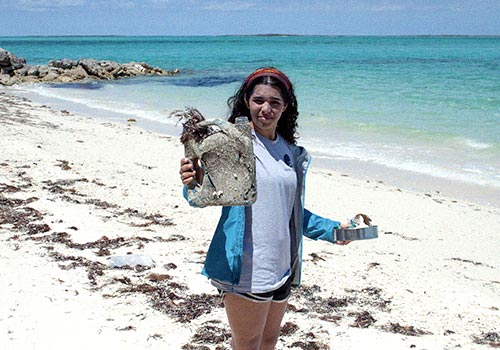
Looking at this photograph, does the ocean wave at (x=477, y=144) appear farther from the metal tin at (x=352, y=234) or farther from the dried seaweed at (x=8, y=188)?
the metal tin at (x=352, y=234)

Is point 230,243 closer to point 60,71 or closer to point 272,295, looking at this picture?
point 272,295

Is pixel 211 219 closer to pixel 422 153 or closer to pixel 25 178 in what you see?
pixel 25 178

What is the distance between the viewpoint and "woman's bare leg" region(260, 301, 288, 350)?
2680 mm

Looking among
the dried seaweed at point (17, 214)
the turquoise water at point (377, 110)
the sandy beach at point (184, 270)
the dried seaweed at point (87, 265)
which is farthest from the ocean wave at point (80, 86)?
the dried seaweed at point (87, 265)

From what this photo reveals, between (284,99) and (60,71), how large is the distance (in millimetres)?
35130

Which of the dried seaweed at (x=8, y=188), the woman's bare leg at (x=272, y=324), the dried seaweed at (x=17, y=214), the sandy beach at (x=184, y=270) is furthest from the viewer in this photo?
the dried seaweed at (x=8, y=188)

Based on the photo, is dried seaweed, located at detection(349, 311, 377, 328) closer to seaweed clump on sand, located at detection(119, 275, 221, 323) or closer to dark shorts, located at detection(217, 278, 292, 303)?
seaweed clump on sand, located at detection(119, 275, 221, 323)

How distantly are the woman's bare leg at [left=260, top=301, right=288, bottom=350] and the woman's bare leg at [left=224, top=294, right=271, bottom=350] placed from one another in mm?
120

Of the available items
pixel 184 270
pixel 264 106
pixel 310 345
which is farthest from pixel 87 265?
pixel 264 106

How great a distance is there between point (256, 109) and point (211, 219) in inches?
168

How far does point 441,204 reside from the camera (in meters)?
8.62

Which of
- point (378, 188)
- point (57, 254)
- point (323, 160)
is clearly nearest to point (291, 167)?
point (57, 254)

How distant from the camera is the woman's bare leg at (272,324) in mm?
2680

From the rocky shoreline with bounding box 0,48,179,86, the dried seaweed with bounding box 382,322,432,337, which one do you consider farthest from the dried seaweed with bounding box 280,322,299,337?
the rocky shoreline with bounding box 0,48,179,86
